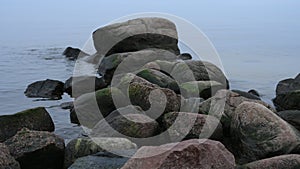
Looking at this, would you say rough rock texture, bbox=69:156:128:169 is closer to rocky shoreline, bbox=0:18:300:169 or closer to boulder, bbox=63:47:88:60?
rocky shoreline, bbox=0:18:300:169

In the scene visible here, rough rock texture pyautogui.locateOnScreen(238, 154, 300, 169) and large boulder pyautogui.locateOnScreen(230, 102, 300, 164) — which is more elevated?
rough rock texture pyautogui.locateOnScreen(238, 154, 300, 169)

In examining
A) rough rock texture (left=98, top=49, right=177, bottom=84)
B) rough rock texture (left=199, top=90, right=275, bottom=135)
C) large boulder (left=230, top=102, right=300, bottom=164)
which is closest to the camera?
large boulder (left=230, top=102, right=300, bottom=164)

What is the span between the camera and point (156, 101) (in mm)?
9820

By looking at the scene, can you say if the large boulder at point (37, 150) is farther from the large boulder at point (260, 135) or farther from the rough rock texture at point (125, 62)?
the rough rock texture at point (125, 62)

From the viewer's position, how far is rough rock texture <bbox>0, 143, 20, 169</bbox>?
6.91 m

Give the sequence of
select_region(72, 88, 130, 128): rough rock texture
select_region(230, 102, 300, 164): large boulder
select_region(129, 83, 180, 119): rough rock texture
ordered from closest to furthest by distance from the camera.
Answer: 1. select_region(230, 102, 300, 164): large boulder
2. select_region(129, 83, 180, 119): rough rock texture
3. select_region(72, 88, 130, 128): rough rock texture

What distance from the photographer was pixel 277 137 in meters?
8.07

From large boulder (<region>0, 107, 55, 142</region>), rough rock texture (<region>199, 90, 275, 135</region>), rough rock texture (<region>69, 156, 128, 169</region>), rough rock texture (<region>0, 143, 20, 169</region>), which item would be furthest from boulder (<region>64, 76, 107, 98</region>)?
rough rock texture (<region>69, 156, 128, 169</region>)

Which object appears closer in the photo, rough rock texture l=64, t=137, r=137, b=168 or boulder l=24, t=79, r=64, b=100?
rough rock texture l=64, t=137, r=137, b=168

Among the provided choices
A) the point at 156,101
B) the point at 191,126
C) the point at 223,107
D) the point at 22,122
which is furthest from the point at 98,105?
the point at 191,126

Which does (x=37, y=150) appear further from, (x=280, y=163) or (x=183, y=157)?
(x=280, y=163)

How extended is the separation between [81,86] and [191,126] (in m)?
6.87

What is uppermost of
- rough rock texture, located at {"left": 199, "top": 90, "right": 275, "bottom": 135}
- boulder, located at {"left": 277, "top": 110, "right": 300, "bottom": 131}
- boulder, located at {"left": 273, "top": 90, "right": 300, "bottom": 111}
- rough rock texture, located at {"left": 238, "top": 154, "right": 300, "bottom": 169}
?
rough rock texture, located at {"left": 238, "top": 154, "right": 300, "bottom": 169}

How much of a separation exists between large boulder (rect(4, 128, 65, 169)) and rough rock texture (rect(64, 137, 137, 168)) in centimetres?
15
